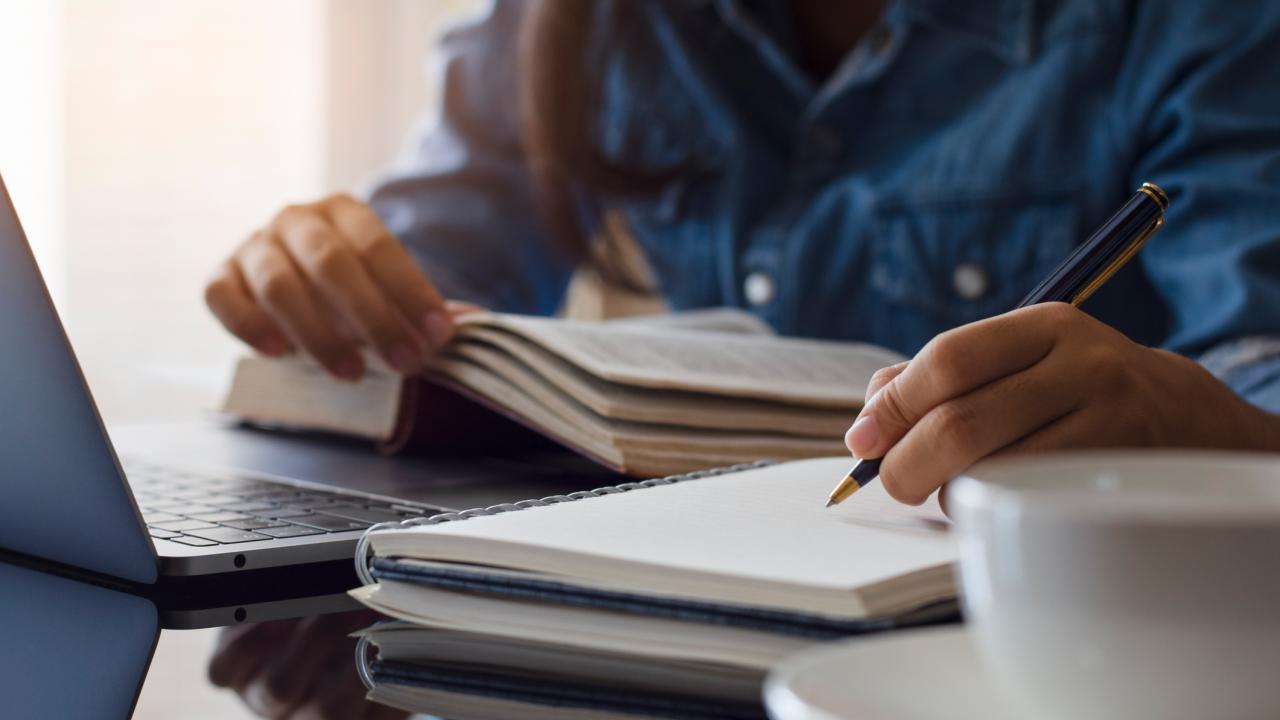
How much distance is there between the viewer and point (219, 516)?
1.64ft

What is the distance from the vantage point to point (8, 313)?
38cm

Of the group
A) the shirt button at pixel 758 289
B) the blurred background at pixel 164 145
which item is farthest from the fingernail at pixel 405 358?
the blurred background at pixel 164 145

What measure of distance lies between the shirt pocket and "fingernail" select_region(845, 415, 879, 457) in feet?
2.06

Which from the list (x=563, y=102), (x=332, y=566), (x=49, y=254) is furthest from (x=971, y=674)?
(x=49, y=254)

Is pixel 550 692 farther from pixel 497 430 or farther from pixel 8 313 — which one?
pixel 497 430

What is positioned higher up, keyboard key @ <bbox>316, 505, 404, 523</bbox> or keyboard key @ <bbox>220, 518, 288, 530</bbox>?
keyboard key @ <bbox>220, 518, 288, 530</bbox>

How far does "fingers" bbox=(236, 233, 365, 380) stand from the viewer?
0.74m

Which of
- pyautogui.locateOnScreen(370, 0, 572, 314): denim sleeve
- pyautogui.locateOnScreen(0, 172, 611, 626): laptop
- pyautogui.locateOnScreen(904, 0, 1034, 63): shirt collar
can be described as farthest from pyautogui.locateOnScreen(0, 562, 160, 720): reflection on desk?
pyautogui.locateOnScreen(904, 0, 1034, 63): shirt collar

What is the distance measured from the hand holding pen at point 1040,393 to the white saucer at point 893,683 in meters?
0.13

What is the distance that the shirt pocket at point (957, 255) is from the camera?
1.01m

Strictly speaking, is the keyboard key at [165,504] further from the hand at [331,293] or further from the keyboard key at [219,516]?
the hand at [331,293]

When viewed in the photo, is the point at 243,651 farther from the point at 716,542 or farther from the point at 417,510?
the point at 716,542

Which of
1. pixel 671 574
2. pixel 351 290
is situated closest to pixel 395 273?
pixel 351 290

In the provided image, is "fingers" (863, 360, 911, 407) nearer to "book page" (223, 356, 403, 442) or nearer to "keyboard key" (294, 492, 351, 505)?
"keyboard key" (294, 492, 351, 505)
